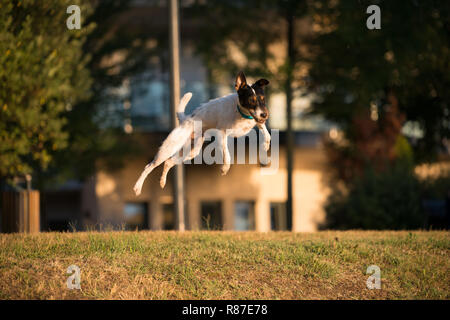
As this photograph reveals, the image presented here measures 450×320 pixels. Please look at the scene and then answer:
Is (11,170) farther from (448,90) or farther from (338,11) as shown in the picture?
(448,90)

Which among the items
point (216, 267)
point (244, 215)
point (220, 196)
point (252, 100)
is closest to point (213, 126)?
point (252, 100)

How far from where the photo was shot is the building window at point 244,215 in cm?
2519

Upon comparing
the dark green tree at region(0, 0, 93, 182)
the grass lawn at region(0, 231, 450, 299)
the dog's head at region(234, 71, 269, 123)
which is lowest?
the grass lawn at region(0, 231, 450, 299)

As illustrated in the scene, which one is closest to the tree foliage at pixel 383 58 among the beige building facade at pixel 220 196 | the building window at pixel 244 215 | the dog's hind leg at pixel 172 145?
the beige building facade at pixel 220 196

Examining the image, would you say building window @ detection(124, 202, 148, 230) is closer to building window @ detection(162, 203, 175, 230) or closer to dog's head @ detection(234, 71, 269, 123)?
building window @ detection(162, 203, 175, 230)

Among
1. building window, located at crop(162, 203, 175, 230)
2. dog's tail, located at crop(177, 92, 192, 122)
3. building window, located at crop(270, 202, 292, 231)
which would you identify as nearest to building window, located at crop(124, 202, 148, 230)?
building window, located at crop(162, 203, 175, 230)

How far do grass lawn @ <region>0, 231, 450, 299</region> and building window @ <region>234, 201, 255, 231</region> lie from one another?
14.9 meters

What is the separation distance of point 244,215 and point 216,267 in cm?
1678

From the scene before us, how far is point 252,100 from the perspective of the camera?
6504 millimetres

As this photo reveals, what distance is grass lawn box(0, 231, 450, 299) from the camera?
7844 mm

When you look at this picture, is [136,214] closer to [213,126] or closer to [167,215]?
[167,215]

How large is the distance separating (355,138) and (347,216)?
17.0 feet

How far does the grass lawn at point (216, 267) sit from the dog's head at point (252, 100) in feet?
8.86

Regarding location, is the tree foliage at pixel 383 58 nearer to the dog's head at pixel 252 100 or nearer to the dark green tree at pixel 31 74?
the dark green tree at pixel 31 74
